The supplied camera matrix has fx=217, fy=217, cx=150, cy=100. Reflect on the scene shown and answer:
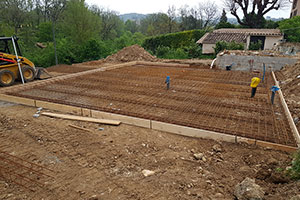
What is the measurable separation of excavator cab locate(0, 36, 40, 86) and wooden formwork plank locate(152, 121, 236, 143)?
630 centimetres

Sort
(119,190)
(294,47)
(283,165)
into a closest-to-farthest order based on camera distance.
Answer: (119,190) < (283,165) < (294,47)

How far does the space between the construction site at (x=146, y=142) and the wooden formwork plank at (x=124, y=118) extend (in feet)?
0.07

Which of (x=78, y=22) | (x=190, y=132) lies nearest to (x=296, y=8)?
(x=78, y=22)

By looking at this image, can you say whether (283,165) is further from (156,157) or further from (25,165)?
(25,165)

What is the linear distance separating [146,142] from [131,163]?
0.72m

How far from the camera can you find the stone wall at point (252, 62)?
9629 mm

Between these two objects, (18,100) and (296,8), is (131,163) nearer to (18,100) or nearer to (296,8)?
(18,100)

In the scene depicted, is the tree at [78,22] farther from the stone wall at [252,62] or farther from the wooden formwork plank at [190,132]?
the wooden formwork plank at [190,132]

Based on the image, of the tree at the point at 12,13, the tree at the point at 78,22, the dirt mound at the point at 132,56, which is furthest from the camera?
the tree at the point at 12,13

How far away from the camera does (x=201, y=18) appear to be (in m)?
36.8

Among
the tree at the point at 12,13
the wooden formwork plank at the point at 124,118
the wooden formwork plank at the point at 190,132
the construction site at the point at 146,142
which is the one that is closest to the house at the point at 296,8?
the construction site at the point at 146,142

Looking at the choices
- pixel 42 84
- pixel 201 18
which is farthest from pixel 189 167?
pixel 201 18

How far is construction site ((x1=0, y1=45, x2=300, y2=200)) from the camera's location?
2807mm

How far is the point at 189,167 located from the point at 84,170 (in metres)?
1.56
